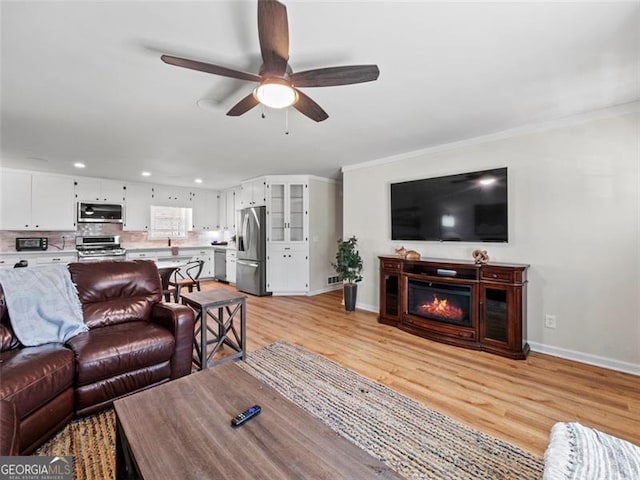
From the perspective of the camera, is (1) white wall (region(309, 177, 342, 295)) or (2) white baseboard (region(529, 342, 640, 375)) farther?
(1) white wall (region(309, 177, 342, 295))

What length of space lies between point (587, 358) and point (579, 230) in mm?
1234

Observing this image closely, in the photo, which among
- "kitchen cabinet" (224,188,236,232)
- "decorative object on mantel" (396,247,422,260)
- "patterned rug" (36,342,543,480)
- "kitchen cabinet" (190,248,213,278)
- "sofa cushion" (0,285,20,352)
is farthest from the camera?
"kitchen cabinet" (190,248,213,278)

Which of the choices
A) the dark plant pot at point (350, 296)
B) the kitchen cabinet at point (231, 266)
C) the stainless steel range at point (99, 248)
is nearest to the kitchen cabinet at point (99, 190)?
the stainless steel range at point (99, 248)

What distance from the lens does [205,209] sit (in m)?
7.33

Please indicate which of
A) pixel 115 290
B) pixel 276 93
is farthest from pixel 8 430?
pixel 276 93

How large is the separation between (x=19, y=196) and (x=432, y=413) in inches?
277

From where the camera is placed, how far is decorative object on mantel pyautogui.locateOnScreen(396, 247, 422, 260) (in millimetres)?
3701

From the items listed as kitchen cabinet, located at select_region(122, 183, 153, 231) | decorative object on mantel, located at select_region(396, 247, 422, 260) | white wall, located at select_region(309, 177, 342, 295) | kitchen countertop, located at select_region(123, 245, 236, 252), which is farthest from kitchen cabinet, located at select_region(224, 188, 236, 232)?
decorative object on mantel, located at select_region(396, 247, 422, 260)

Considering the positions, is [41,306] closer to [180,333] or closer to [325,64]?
[180,333]

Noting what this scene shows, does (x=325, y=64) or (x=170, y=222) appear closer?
(x=325, y=64)

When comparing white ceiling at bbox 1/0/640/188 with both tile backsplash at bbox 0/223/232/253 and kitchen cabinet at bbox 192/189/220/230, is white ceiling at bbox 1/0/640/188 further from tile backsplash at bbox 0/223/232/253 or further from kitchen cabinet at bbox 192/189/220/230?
kitchen cabinet at bbox 192/189/220/230

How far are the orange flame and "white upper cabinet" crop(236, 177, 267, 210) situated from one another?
11.8 feet

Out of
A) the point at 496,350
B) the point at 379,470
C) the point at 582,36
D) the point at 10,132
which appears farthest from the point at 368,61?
the point at 10,132

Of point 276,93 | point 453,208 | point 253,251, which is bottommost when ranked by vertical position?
point 253,251
